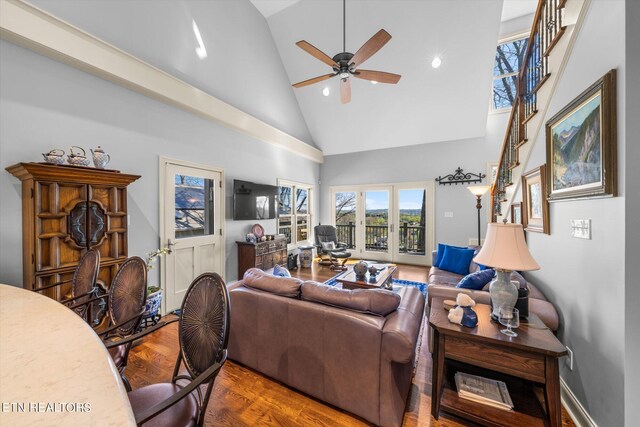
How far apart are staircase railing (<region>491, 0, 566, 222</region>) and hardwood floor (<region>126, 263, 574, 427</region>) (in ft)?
8.37

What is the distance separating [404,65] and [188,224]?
15.2 ft

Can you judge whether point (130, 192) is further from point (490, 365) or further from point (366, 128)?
point (366, 128)

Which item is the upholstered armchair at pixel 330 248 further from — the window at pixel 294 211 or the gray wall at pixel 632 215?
the gray wall at pixel 632 215

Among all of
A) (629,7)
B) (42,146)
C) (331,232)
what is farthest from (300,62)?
(629,7)

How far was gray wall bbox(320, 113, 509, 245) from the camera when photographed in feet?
17.6

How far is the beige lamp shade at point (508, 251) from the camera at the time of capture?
1481mm

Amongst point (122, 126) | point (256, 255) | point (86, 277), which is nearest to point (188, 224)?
point (256, 255)

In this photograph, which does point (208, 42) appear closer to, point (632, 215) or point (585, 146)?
point (585, 146)

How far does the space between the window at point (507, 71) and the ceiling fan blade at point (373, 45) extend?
388 cm

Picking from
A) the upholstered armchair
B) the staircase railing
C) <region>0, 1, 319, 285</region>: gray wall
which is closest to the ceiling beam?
<region>0, 1, 319, 285</region>: gray wall

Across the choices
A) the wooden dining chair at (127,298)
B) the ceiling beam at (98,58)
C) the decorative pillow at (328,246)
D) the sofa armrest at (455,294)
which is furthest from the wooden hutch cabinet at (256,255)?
the sofa armrest at (455,294)

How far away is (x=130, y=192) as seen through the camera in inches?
116

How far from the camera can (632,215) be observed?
3.96 feet

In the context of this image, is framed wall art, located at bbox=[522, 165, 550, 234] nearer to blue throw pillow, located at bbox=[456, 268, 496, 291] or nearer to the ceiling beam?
blue throw pillow, located at bbox=[456, 268, 496, 291]
